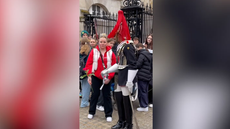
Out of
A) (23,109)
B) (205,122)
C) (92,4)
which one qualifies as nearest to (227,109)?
(205,122)

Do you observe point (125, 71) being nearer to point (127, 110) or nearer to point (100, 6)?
point (127, 110)

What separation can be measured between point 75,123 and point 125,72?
108 inches

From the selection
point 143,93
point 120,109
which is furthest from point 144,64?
point 120,109

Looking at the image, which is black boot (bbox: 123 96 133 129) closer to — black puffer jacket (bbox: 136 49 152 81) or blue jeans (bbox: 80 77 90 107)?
black puffer jacket (bbox: 136 49 152 81)

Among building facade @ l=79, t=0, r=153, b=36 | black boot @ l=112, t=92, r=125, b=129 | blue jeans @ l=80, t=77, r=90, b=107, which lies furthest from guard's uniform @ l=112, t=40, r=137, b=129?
building facade @ l=79, t=0, r=153, b=36

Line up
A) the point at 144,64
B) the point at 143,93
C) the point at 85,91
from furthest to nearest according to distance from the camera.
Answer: the point at 85,91 → the point at 143,93 → the point at 144,64

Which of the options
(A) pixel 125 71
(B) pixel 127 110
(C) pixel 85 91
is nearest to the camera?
(A) pixel 125 71

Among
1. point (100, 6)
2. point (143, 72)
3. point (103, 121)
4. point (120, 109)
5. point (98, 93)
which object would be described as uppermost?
Answer: point (100, 6)

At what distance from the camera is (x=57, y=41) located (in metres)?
0.72

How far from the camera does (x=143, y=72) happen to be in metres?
5.08

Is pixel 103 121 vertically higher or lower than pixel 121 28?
lower

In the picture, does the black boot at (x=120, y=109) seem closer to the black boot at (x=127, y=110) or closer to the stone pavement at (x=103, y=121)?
the black boot at (x=127, y=110)

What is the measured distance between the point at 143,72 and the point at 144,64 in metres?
0.20

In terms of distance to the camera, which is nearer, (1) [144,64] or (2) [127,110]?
(2) [127,110]
